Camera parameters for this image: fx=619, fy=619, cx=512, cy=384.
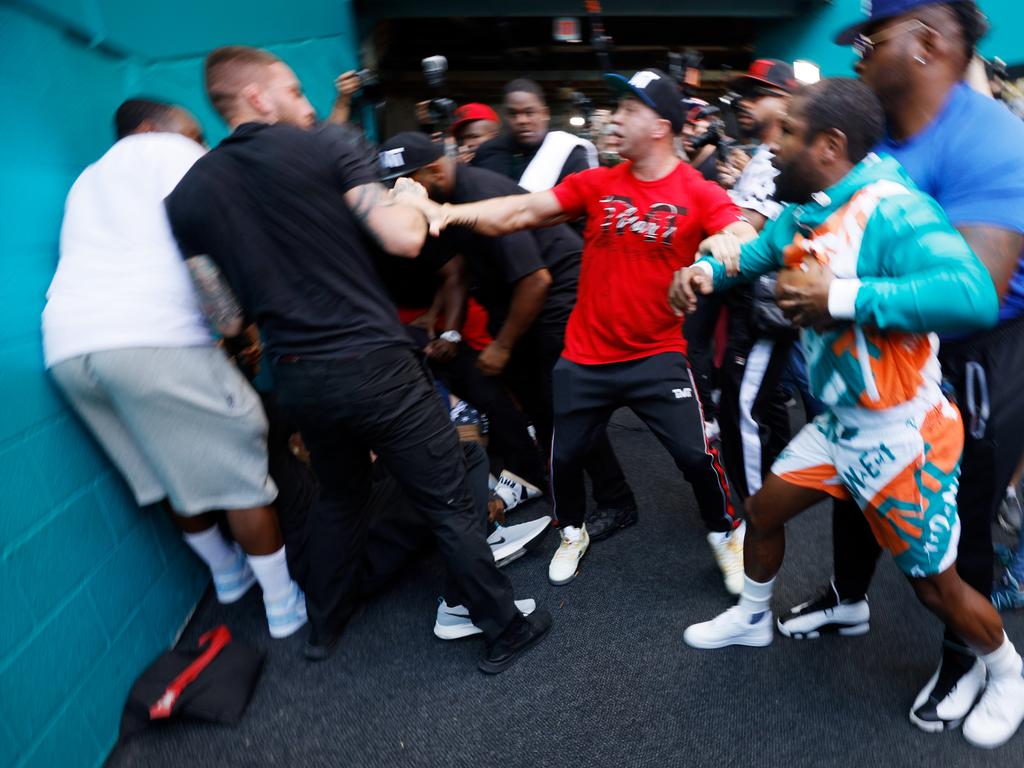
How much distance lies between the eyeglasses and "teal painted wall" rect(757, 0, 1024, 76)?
4.43m

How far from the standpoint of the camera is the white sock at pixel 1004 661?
1.62 meters

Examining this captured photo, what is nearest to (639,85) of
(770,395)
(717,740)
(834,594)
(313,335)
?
(770,395)

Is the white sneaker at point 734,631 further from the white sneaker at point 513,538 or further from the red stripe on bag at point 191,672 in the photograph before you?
the red stripe on bag at point 191,672

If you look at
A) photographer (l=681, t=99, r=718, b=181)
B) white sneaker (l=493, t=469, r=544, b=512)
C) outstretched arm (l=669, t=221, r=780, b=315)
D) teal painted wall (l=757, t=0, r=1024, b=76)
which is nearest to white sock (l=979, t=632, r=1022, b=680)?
outstretched arm (l=669, t=221, r=780, b=315)

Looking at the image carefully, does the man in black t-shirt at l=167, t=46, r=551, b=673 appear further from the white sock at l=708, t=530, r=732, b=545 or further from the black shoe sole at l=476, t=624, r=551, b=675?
the white sock at l=708, t=530, r=732, b=545

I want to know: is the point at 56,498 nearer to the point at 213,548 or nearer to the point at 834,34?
the point at 213,548

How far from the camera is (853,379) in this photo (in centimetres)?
143

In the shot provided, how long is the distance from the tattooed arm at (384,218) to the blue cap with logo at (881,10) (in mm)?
1300

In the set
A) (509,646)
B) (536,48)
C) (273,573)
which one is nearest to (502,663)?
(509,646)

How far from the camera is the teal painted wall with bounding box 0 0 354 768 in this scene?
5.15ft

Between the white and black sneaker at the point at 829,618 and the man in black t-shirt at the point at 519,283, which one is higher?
the man in black t-shirt at the point at 519,283

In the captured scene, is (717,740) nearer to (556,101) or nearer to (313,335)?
(313,335)

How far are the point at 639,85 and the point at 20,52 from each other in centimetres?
182

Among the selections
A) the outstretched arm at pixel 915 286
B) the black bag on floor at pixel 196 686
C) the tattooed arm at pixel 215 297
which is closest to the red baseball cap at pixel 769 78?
the outstretched arm at pixel 915 286
